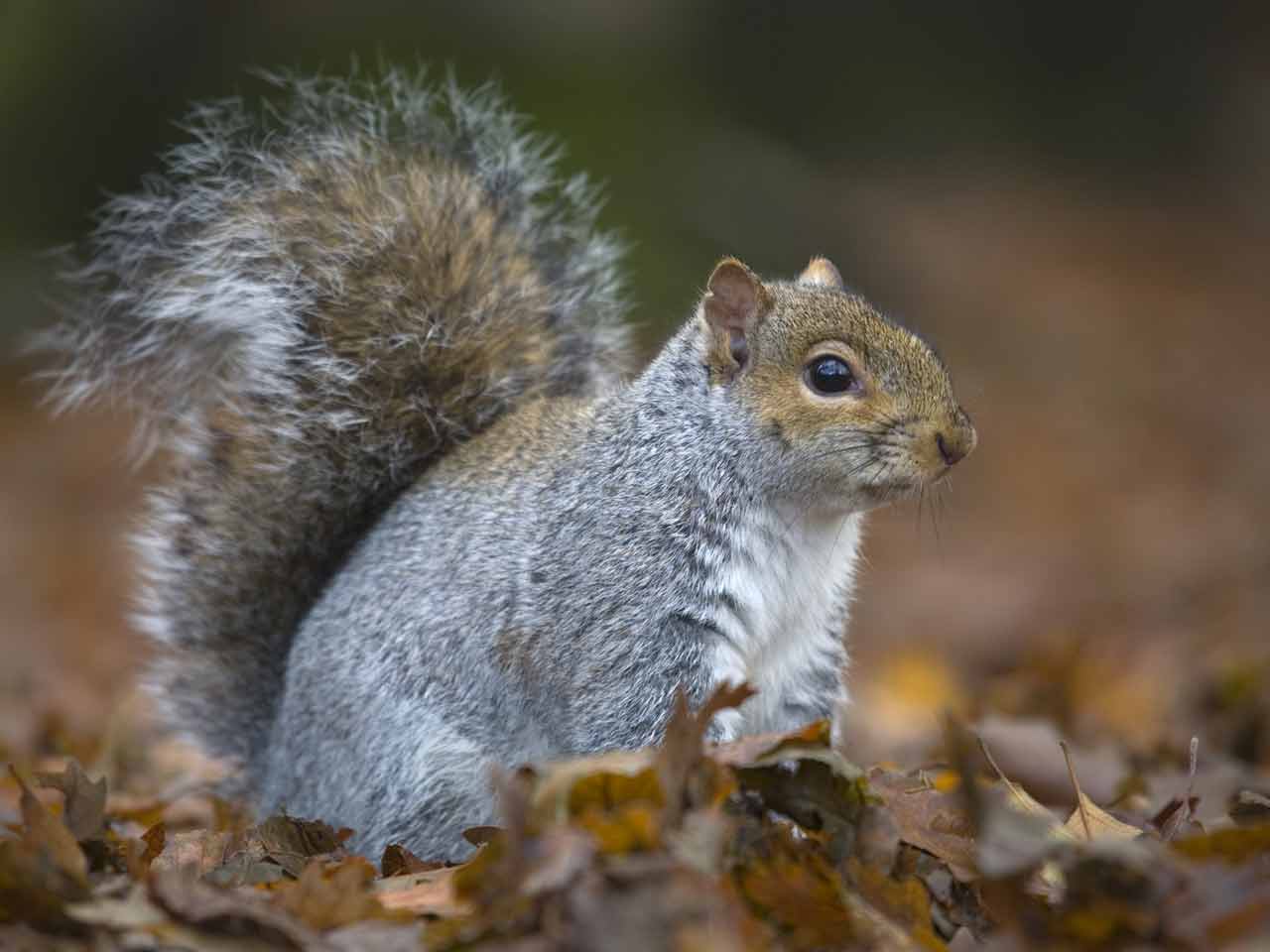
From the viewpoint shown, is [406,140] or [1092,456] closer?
[406,140]

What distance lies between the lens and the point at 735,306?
9.69 ft

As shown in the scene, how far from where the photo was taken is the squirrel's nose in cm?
277

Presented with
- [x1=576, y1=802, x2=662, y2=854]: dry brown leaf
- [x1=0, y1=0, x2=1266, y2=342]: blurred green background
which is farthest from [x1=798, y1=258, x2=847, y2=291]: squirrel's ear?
[x1=0, y1=0, x2=1266, y2=342]: blurred green background

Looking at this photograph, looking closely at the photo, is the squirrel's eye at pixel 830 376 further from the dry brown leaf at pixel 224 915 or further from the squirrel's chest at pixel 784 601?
the dry brown leaf at pixel 224 915

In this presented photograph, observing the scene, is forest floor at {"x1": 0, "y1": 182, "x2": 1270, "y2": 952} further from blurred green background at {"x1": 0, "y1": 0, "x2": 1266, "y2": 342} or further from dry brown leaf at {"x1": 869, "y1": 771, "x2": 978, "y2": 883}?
blurred green background at {"x1": 0, "y1": 0, "x2": 1266, "y2": 342}

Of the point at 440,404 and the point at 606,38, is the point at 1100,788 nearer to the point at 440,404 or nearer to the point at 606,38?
the point at 440,404

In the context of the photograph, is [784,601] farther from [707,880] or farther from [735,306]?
[707,880]

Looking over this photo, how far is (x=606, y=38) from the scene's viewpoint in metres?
9.06

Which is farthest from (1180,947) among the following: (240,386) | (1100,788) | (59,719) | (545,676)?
(59,719)

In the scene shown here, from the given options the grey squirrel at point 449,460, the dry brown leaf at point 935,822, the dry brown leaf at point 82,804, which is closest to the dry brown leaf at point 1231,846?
the dry brown leaf at point 935,822

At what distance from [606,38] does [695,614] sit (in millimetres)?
6822

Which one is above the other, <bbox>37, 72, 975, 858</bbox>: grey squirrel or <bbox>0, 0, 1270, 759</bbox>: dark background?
<bbox>0, 0, 1270, 759</bbox>: dark background

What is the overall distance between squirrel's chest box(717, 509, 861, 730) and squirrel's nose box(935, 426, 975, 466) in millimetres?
230

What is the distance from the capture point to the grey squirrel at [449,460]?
2824mm
